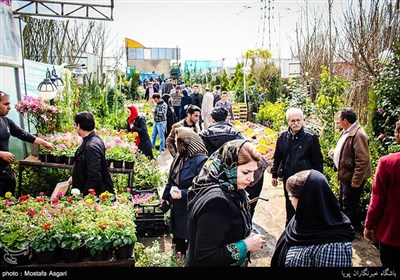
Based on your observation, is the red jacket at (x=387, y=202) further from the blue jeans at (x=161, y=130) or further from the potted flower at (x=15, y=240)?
the blue jeans at (x=161, y=130)

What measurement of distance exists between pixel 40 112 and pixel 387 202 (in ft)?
16.0

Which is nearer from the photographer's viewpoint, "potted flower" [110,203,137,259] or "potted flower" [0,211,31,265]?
"potted flower" [0,211,31,265]

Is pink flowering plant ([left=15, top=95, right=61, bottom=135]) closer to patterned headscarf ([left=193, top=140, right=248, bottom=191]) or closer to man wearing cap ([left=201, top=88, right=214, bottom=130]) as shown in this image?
patterned headscarf ([left=193, top=140, right=248, bottom=191])

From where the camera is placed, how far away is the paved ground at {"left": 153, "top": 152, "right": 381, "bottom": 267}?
14.0 ft

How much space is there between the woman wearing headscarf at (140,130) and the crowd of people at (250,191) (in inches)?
110

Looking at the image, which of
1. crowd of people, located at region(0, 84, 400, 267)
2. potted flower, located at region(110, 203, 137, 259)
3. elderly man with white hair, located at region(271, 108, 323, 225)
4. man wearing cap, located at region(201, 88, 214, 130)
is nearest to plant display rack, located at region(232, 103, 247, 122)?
man wearing cap, located at region(201, 88, 214, 130)

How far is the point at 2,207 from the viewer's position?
3410mm

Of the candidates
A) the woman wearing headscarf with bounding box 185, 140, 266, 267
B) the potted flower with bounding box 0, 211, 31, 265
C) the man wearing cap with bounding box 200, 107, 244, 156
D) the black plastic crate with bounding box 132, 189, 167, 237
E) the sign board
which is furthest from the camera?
the sign board

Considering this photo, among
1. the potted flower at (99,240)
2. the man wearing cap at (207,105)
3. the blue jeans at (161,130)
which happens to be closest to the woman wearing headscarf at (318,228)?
the potted flower at (99,240)

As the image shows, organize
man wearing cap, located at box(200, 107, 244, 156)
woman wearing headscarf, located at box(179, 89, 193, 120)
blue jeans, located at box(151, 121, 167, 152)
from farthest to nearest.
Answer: woman wearing headscarf, located at box(179, 89, 193, 120) < blue jeans, located at box(151, 121, 167, 152) < man wearing cap, located at box(200, 107, 244, 156)

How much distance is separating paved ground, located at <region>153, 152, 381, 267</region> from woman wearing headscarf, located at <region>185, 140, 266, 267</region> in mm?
2273

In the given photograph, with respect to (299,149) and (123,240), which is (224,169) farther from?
(299,149)

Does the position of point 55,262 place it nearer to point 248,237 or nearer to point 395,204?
point 248,237

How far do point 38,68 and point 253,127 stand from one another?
20.4 ft
